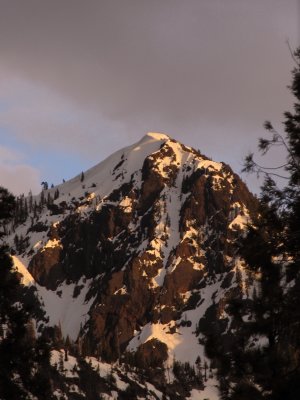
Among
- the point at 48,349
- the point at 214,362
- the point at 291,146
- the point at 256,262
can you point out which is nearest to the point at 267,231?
the point at 256,262

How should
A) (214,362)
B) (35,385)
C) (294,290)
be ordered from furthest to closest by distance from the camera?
(35,385) < (214,362) < (294,290)

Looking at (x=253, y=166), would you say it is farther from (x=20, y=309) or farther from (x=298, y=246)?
(x=20, y=309)

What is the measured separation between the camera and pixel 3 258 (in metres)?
27.6

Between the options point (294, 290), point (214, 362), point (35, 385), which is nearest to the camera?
point (294, 290)

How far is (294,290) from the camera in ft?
59.8

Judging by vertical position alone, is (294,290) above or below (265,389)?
above

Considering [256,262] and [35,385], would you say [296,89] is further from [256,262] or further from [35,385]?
[35,385]

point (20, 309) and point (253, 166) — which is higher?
point (253, 166)

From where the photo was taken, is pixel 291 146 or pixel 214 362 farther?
pixel 214 362

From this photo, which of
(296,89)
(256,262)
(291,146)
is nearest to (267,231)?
(256,262)

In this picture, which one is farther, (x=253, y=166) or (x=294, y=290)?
(x=253, y=166)

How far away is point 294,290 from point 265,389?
10.2 feet

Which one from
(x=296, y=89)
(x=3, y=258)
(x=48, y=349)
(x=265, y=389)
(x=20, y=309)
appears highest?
(x=296, y=89)

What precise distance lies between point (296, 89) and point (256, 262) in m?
5.58
